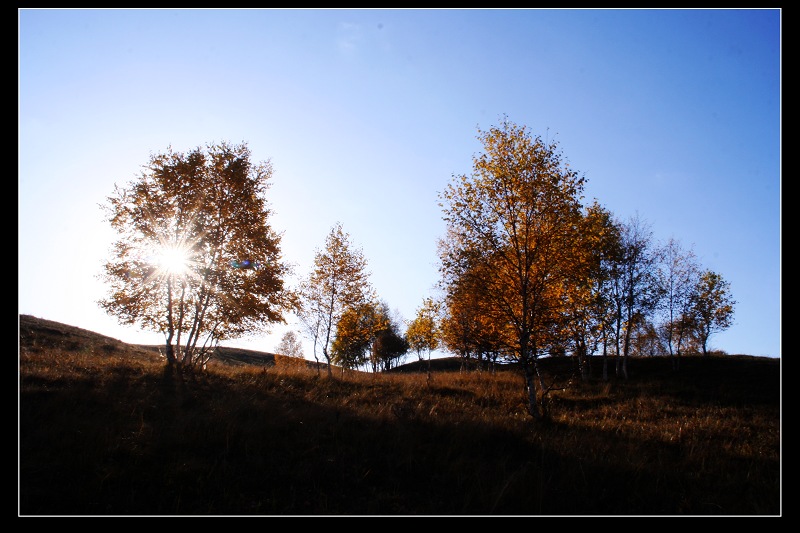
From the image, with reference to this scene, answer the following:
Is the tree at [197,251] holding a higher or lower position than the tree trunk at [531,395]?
higher

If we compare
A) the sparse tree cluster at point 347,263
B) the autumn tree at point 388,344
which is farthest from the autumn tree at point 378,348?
the sparse tree cluster at point 347,263

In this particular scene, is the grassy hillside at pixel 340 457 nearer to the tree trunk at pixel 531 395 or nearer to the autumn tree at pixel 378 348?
the tree trunk at pixel 531 395

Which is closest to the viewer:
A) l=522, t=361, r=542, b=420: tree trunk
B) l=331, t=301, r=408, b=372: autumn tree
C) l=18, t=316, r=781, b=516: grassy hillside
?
l=18, t=316, r=781, b=516: grassy hillside

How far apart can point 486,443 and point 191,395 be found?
878 cm

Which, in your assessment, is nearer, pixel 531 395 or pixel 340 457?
pixel 340 457

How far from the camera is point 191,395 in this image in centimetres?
1163

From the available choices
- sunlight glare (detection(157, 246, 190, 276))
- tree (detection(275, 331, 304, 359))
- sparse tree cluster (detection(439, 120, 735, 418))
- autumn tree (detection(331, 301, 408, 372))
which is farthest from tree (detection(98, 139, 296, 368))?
tree (detection(275, 331, 304, 359))

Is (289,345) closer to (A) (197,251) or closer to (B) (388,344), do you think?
(B) (388,344)

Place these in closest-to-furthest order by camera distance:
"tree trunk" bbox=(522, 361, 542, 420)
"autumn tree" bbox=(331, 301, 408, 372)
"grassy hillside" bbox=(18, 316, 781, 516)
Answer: "grassy hillside" bbox=(18, 316, 781, 516) < "tree trunk" bbox=(522, 361, 542, 420) < "autumn tree" bbox=(331, 301, 408, 372)

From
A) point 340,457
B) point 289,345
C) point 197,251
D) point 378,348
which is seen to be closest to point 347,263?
point 197,251

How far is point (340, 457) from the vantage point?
303 inches

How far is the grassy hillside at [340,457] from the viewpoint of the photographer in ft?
19.9

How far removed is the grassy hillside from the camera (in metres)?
6.05

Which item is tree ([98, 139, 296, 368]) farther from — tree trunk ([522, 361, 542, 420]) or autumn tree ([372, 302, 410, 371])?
autumn tree ([372, 302, 410, 371])
